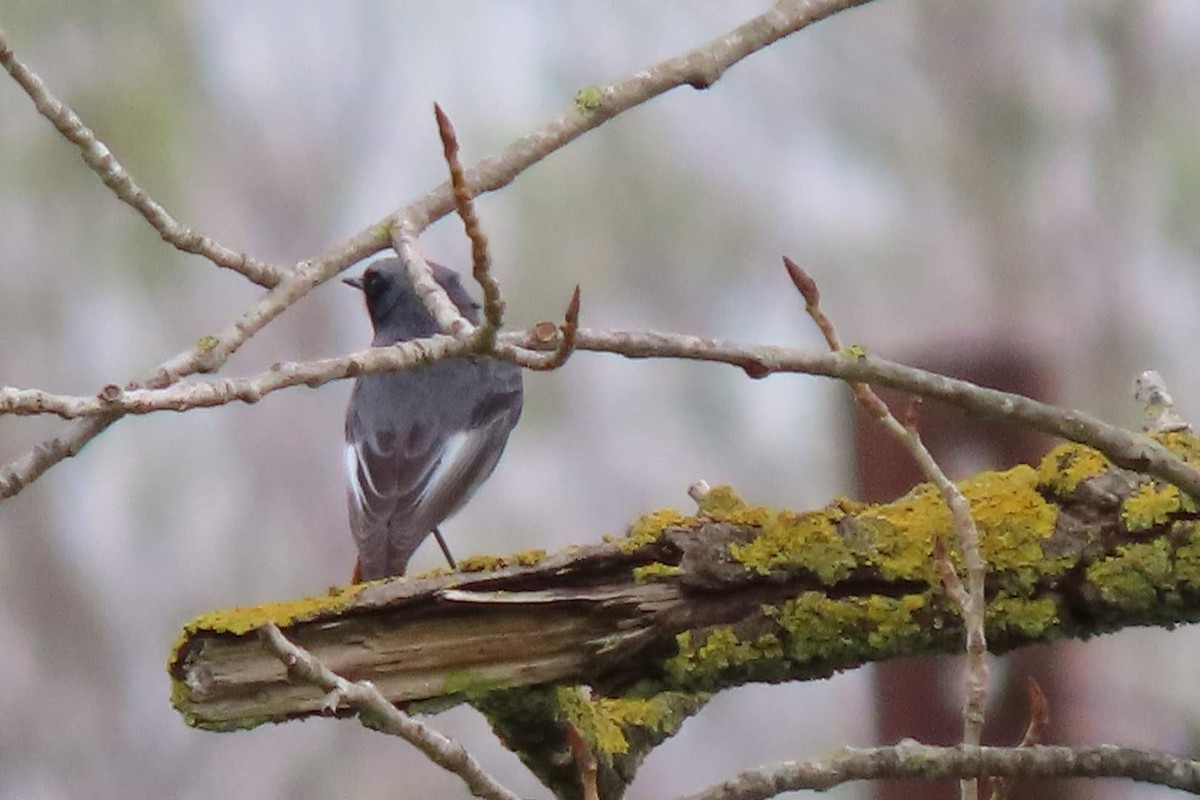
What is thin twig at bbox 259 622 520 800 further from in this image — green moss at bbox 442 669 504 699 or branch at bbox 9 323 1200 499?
green moss at bbox 442 669 504 699

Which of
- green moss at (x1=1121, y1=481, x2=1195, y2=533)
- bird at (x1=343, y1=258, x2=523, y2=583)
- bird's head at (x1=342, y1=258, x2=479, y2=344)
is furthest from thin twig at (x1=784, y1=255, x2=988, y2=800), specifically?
bird's head at (x1=342, y1=258, x2=479, y2=344)

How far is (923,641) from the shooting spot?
4.17 feet

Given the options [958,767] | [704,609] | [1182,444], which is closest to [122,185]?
[704,609]

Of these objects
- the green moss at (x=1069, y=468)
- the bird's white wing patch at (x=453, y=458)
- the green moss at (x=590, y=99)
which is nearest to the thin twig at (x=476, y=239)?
the green moss at (x=590, y=99)

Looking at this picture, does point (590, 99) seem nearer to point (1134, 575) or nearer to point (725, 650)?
point (725, 650)

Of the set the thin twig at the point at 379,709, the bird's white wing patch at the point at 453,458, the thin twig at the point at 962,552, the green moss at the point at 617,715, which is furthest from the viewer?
the bird's white wing patch at the point at 453,458

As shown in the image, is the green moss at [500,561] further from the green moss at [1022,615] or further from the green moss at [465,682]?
the green moss at [1022,615]

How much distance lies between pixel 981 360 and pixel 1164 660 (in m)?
0.66

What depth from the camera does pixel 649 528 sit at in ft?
4.34

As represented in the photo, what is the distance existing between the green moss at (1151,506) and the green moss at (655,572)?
0.38m

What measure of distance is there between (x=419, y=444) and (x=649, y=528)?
108cm

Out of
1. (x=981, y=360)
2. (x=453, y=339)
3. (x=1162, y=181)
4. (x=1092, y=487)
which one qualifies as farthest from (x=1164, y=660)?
(x=453, y=339)

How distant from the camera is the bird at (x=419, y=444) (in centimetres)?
219

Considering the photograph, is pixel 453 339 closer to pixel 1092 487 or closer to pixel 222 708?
pixel 222 708
